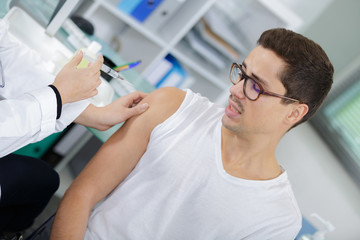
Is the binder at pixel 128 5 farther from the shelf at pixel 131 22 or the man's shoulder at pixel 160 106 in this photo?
the man's shoulder at pixel 160 106

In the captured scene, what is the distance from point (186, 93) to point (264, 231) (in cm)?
51

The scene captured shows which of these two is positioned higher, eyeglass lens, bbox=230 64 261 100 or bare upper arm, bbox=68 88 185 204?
eyeglass lens, bbox=230 64 261 100

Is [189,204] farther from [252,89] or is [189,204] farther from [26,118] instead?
[26,118]

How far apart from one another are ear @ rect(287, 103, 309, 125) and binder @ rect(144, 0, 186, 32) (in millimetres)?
1272

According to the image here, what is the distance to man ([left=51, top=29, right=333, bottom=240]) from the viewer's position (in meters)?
0.97

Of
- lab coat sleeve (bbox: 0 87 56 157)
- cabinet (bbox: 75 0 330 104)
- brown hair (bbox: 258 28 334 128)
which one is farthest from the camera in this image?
cabinet (bbox: 75 0 330 104)

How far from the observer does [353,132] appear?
1.74 metres

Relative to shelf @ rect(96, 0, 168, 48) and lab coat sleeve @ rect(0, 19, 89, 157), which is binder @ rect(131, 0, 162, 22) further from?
lab coat sleeve @ rect(0, 19, 89, 157)

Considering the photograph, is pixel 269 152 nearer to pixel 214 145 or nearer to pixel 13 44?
pixel 214 145

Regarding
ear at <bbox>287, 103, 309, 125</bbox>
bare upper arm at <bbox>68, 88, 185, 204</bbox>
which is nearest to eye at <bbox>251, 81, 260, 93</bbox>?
ear at <bbox>287, 103, 309, 125</bbox>

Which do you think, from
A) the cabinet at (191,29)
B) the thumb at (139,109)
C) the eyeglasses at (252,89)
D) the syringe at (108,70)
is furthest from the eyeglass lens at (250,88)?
the cabinet at (191,29)

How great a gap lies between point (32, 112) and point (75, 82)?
153 millimetres

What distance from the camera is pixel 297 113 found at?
1059 millimetres

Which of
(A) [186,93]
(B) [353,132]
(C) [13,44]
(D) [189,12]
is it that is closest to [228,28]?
(D) [189,12]
